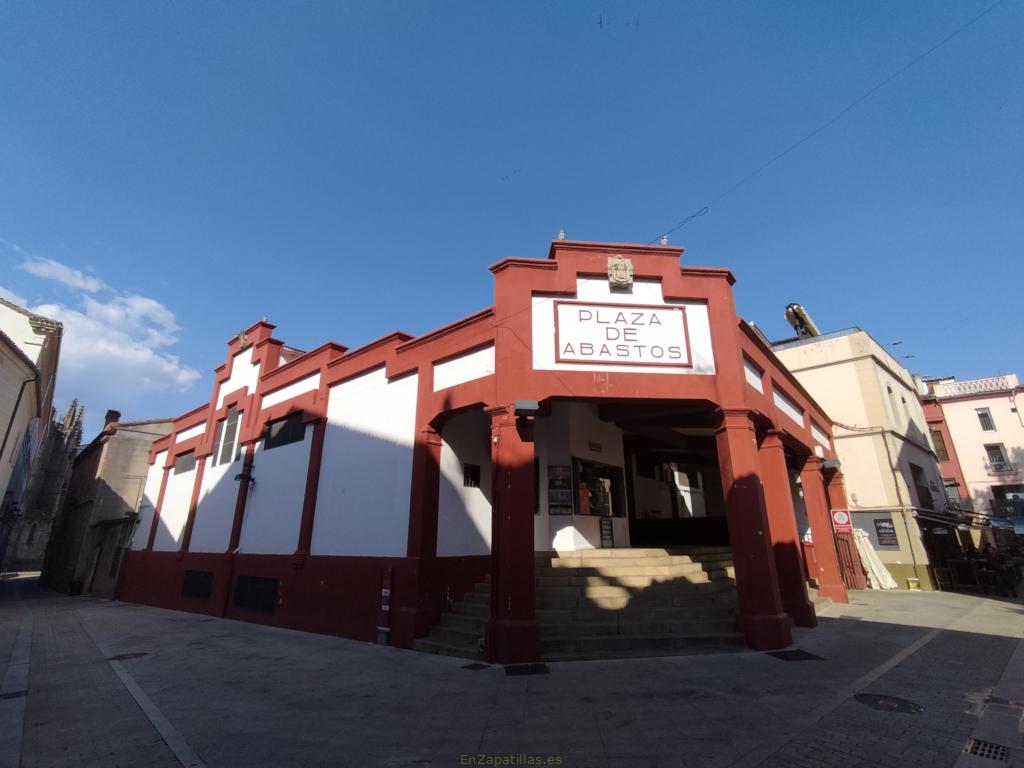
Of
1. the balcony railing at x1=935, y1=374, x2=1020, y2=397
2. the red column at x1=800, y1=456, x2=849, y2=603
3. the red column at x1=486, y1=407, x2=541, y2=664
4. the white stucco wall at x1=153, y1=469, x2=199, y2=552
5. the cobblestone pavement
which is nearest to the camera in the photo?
the cobblestone pavement

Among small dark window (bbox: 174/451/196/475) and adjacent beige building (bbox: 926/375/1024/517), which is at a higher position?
adjacent beige building (bbox: 926/375/1024/517)

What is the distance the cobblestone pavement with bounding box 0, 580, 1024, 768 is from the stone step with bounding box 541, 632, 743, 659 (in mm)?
428

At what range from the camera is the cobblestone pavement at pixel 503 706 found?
448 cm

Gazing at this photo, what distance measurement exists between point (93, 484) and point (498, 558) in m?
30.3

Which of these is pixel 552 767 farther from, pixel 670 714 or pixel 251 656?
pixel 251 656

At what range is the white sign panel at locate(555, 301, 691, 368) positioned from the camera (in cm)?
926

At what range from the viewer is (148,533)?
20.7 meters

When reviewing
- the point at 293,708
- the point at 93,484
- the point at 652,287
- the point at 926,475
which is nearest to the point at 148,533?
the point at 93,484

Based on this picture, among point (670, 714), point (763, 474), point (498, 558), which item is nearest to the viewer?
point (670, 714)

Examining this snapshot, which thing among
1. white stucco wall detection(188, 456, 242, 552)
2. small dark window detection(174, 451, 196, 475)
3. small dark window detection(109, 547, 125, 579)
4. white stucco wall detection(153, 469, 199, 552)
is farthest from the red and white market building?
small dark window detection(109, 547, 125, 579)

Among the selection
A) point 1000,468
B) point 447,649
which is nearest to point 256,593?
point 447,649

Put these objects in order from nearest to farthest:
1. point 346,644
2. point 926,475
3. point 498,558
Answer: point 498,558
point 346,644
point 926,475

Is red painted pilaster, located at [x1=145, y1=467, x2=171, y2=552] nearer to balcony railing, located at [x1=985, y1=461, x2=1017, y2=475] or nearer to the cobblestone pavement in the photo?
the cobblestone pavement

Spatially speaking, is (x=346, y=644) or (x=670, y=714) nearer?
(x=670, y=714)
